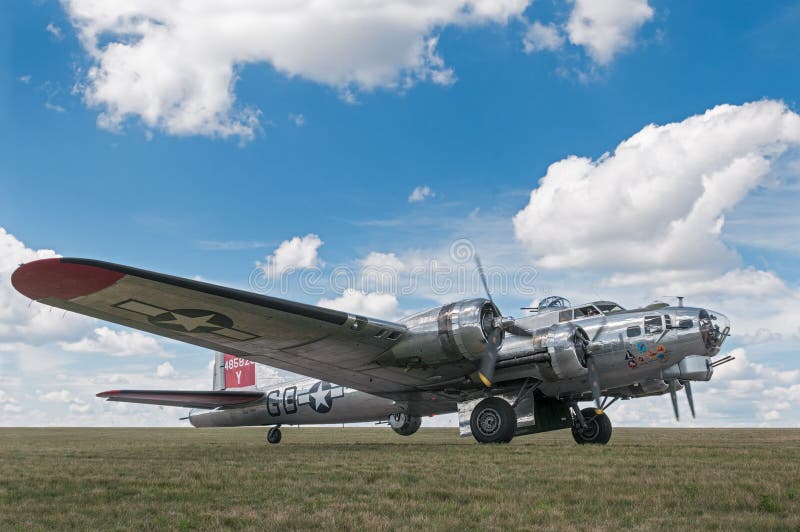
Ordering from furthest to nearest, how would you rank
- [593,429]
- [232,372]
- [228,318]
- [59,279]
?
[232,372]
[593,429]
[228,318]
[59,279]

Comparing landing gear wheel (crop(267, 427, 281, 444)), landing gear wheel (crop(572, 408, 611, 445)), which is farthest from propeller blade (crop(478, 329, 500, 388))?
landing gear wheel (crop(267, 427, 281, 444))

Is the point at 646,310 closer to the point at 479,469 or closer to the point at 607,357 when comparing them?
the point at 607,357

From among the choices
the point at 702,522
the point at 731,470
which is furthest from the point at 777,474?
the point at 702,522

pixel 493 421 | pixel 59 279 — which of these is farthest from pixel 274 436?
pixel 59 279

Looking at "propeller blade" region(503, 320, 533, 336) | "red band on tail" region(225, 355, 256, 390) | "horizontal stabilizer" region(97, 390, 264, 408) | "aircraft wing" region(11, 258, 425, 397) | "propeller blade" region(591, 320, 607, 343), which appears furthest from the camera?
A: "red band on tail" region(225, 355, 256, 390)

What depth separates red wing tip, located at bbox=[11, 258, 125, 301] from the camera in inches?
380

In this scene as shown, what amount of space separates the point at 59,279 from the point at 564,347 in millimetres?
9652

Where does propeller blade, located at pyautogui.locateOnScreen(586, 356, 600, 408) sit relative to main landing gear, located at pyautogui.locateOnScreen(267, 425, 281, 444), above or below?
above

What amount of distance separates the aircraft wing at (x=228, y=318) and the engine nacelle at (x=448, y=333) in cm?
36

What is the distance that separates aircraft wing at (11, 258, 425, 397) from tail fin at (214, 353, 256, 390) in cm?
754

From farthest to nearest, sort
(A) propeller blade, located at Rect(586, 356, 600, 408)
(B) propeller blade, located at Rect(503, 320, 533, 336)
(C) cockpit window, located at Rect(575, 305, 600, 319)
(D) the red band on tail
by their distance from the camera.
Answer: (D) the red band on tail < (C) cockpit window, located at Rect(575, 305, 600, 319) < (A) propeller blade, located at Rect(586, 356, 600, 408) < (B) propeller blade, located at Rect(503, 320, 533, 336)

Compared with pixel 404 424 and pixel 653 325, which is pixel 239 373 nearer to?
pixel 404 424

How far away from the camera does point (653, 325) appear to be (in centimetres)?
1387

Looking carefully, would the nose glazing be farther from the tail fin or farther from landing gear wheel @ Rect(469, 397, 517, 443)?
the tail fin
